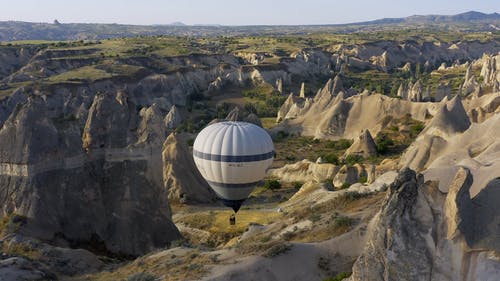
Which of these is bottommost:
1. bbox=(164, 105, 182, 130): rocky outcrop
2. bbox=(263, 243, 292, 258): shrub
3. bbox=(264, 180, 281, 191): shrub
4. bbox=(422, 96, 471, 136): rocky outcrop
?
bbox=(264, 180, 281, 191): shrub

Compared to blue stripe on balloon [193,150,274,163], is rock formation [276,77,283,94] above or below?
below

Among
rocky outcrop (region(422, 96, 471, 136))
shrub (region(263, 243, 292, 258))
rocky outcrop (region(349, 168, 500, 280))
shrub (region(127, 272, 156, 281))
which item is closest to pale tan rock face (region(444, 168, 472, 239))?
rocky outcrop (region(349, 168, 500, 280))

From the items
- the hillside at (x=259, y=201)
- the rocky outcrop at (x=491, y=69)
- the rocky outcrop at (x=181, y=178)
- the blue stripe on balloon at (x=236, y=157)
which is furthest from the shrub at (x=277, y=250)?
the rocky outcrop at (x=491, y=69)

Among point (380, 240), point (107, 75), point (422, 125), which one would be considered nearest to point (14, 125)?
point (380, 240)

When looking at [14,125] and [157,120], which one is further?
[157,120]

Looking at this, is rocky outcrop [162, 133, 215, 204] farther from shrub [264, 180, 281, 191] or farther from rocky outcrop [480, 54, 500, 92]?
rocky outcrop [480, 54, 500, 92]

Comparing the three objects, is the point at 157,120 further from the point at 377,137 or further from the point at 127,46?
the point at 127,46

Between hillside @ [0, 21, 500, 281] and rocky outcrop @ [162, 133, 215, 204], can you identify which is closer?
hillside @ [0, 21, 500, 281]
